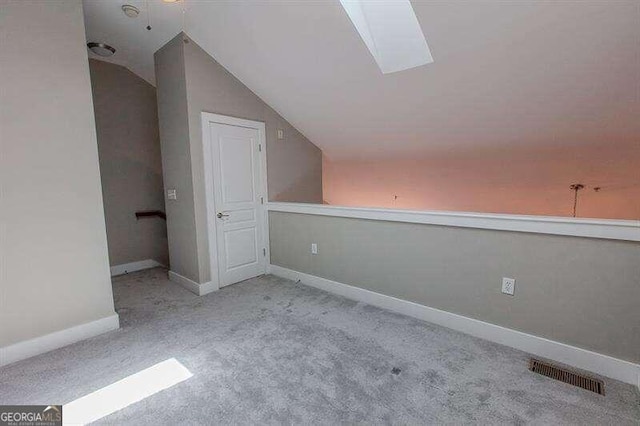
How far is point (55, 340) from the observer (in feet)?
7.15

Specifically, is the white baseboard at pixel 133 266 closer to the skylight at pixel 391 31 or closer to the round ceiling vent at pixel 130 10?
the round ceiling vent at pixel 130 10

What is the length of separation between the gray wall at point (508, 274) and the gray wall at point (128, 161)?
2.70m

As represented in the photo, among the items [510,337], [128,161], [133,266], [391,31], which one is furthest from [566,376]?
[128,161]

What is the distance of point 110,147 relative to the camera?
3719mm

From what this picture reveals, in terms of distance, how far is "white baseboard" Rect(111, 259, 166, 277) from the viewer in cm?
387

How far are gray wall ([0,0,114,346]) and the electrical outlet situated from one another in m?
3.24

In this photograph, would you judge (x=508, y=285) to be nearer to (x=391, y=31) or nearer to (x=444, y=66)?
(x=444, y=66)

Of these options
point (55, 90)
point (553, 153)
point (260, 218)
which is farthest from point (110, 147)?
point (553, 153)

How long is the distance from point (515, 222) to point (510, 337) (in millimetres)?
871

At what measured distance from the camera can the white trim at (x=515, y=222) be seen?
1723 mm

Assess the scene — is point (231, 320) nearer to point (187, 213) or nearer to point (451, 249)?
point (187, 213)

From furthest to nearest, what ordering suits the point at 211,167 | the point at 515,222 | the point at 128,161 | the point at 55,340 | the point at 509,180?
the point at 128,161, the point at 509,180, the point at 211,167, the point at 55,340, the point at 515,222

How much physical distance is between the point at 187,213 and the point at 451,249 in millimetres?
2757

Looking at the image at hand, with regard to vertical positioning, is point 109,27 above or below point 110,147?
above
